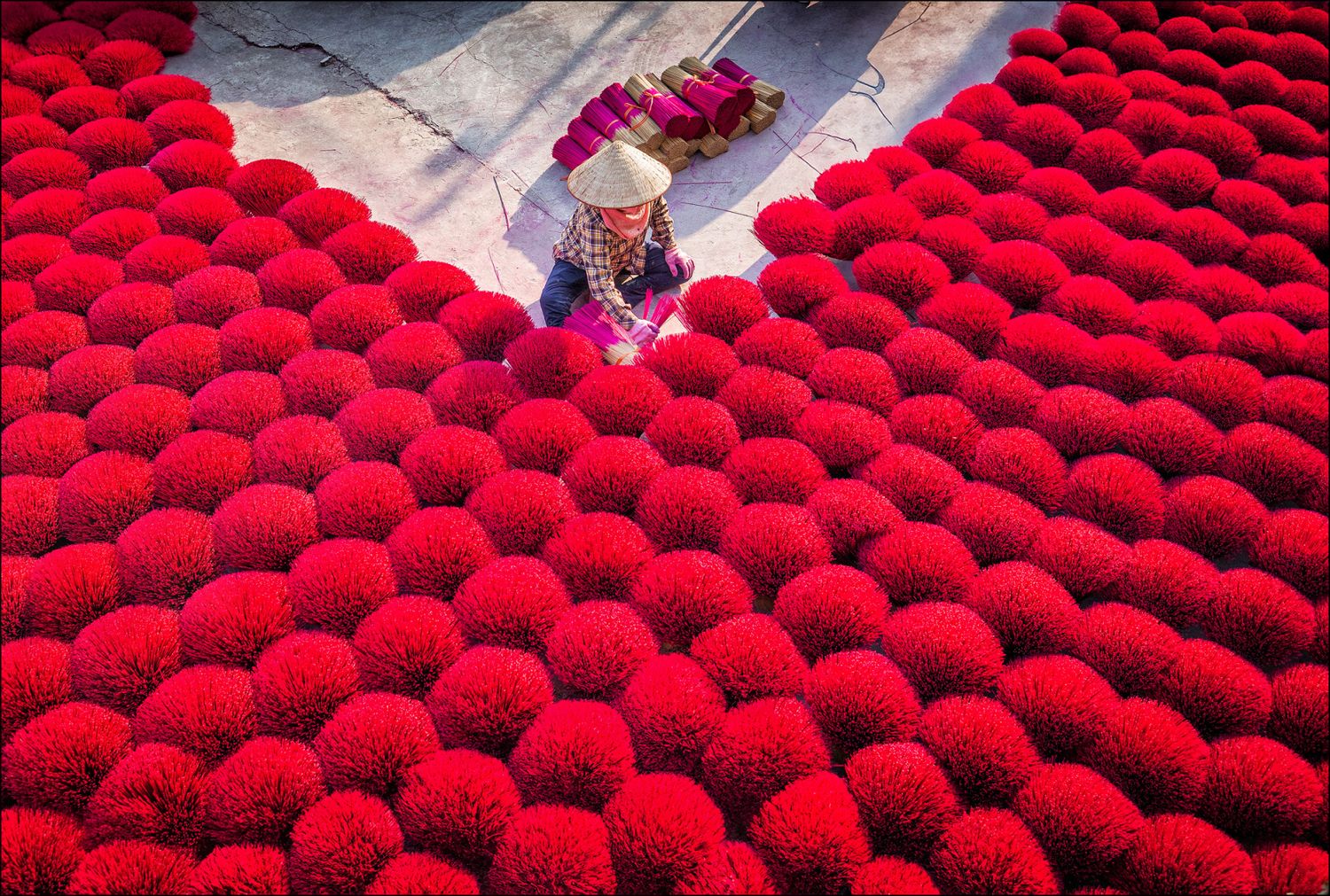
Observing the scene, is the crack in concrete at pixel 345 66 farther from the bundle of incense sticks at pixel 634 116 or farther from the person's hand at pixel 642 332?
the person's hand at pixel 642 332

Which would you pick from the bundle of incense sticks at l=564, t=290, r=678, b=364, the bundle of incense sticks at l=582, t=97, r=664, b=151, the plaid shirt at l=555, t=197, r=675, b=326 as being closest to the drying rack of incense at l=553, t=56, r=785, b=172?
the bundle of incense sticks at l=582, t=97, r=664, b=151

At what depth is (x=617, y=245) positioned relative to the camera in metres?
2.07

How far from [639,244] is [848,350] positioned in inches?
23.5

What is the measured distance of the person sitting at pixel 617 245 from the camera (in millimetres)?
1893

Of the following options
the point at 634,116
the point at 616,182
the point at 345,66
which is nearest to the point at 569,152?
the point at 634,116

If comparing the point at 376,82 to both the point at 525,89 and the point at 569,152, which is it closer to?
the point at 525,89

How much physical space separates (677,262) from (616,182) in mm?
393

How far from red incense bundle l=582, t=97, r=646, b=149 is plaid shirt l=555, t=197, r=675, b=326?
0.52m

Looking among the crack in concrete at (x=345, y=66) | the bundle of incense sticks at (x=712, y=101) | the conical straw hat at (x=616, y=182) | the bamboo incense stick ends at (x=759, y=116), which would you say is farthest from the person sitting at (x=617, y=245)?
the crack in concrete at (x=345, y=66)

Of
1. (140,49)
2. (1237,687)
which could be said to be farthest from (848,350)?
(140,49)

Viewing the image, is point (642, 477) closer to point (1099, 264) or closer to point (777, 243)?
point (777, 243)

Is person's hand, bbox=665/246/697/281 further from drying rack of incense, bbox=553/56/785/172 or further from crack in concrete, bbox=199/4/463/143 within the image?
crack in concrete, bbox=199/4/463/143

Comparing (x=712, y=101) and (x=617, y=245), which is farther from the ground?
(x=712, y=101)

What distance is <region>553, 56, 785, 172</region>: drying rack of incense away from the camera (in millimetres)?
2570
